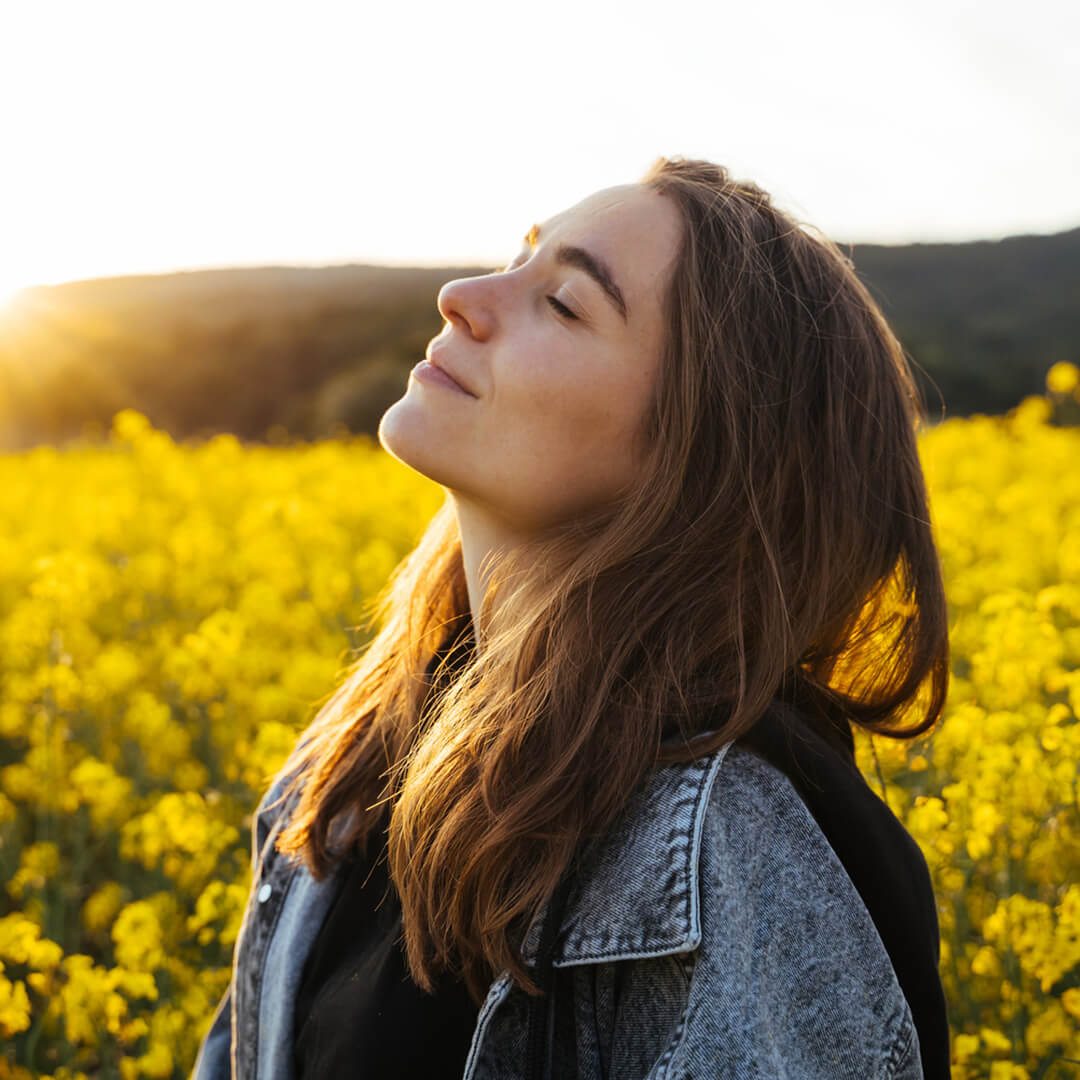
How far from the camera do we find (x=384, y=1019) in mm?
1324

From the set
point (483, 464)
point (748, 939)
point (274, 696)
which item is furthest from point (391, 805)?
point (274, 696)

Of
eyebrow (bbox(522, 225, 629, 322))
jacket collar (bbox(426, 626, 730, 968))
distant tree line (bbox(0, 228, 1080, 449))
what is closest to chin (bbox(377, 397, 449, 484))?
eyebrow (bbox(522, 225, 629, 322))

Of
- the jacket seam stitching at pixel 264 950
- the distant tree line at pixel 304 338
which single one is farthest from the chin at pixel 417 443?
the distant tree line at pixel 304 338

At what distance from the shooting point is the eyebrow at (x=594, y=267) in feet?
4.71

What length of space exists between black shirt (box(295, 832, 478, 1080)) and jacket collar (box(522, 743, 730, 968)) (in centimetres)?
22

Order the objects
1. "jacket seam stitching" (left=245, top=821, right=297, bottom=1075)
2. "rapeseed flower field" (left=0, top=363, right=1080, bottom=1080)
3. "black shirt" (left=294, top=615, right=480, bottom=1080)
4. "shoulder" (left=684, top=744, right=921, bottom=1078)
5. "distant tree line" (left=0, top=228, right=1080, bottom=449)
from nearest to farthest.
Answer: "shoulder" (left=684, top=744, right=921, bottom=1078) → "black shirt" (left=294, top=615, right=480, bottom=1080) → "jacket seam stitching" (left=245, top=821, right=297, bottom=1075) → "rapeseed flower field" (left=0, top=363, right=1080, bottom=1080) → "distant tree line" (left=0, top=228, right=1080, bottom=449)

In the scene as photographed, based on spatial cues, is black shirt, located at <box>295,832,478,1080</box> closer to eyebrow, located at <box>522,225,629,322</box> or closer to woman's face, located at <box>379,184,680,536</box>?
woman's face, located at <box>379,184,680,536</box>

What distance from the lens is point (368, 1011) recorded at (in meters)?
1.34

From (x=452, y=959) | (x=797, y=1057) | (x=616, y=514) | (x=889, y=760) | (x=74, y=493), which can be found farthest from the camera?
(x=74, y=493)

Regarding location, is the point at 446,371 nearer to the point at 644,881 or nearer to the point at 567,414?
the point at 567,414

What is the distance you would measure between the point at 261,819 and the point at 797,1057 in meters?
1.15

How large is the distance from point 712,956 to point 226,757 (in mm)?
2678

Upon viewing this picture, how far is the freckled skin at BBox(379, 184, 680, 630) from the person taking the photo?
141 cm

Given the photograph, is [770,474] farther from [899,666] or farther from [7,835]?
[7,835]
